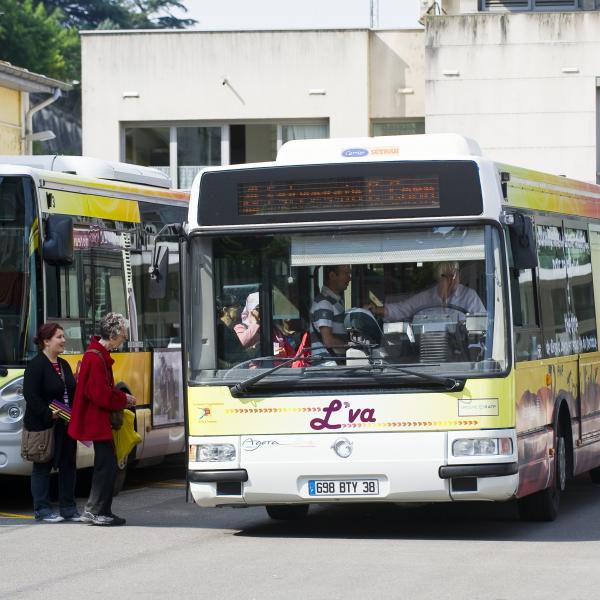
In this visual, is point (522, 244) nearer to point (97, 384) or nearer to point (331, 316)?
point (331, 316)

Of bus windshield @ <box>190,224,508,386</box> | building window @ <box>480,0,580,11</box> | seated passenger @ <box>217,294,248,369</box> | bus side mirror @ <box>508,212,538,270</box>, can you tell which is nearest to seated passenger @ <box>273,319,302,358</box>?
bus windshield @ <box>190,224,508,386</box>

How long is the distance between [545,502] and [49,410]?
4141mm

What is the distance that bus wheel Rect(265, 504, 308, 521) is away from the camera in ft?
44.1

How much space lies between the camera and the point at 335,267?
39.1ft

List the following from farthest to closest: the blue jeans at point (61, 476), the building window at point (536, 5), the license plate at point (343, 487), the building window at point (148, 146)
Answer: the building window at point (148, 146) → the building window at point (536, 5) → the blue jeans at point (61, 476) → the license plate at point (343, 487)

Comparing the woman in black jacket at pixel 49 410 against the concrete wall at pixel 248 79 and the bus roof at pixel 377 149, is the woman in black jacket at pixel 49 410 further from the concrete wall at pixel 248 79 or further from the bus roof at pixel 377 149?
the concrete wall at pixel 248 79

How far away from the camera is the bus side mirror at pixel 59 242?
14.5 metres

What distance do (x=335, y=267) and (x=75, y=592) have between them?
3.38m

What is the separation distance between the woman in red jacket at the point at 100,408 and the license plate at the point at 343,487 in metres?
2.21

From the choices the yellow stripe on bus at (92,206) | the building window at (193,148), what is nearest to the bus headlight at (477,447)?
the yellow stripe on bus at (92,206)

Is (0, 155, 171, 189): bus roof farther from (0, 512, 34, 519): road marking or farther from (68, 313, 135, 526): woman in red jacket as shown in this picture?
(0, 512, 34, 519): road marking

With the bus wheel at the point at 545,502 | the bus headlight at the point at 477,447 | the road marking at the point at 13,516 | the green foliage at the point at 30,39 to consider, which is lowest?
the road marking at the point at 13,516

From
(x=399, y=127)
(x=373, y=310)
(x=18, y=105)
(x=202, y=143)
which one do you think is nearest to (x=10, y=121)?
(x=18, y=105)

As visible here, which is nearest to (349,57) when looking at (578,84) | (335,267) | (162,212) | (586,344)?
(578,84)
